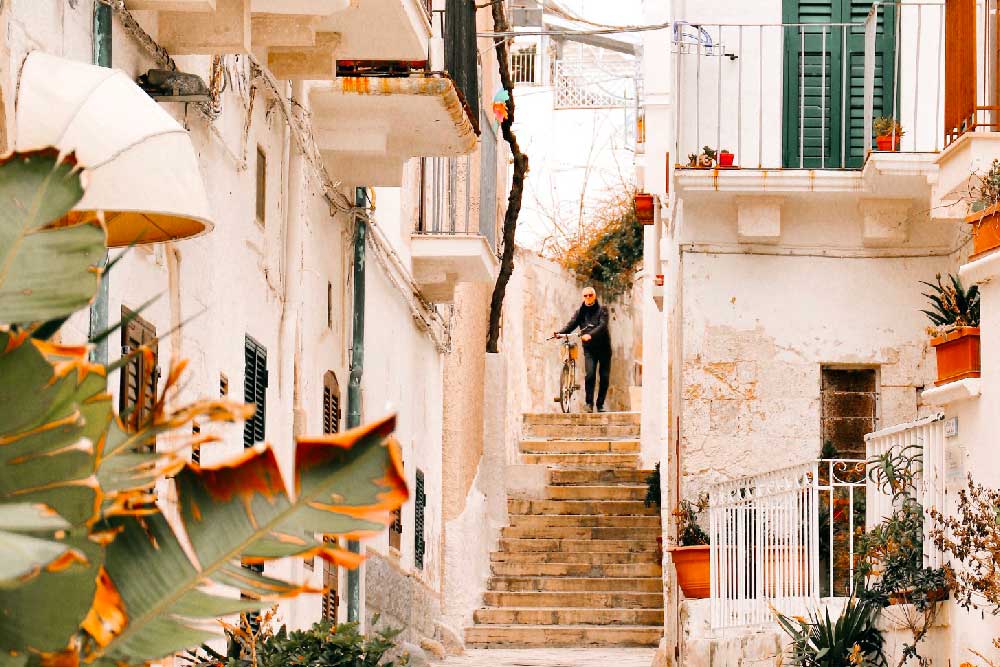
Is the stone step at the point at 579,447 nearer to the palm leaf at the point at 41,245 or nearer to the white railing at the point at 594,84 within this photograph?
the white railing at the point at 594,84

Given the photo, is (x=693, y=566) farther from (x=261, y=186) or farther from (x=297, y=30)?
(x=297, y=30)

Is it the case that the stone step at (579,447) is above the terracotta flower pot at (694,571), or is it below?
above

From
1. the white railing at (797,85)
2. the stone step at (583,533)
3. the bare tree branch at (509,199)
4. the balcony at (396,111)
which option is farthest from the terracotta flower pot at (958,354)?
the bare tree branch at (509,199)

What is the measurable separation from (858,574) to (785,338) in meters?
3.82

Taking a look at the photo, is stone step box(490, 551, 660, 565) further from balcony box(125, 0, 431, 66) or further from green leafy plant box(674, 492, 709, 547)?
balcony box(125, 0, 431, 66)

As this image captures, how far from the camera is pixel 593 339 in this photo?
26.9 meters

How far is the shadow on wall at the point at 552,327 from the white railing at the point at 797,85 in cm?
1467

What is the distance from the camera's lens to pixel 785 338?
14.9 meters

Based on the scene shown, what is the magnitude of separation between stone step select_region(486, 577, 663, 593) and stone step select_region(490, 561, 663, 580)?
0.21 metres

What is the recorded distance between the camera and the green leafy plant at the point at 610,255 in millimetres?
30922

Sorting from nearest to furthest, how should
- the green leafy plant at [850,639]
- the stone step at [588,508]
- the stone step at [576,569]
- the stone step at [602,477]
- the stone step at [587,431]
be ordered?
1. the green leafy plant at [850,639]
2. the stone step at [576,569]
3. the stone step at [588,508]
4. the stone step at [602,477]
5. the stone step at [587,431]

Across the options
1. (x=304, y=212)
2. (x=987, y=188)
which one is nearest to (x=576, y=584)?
(x=304, y=212)

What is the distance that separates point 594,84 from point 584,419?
430 inches

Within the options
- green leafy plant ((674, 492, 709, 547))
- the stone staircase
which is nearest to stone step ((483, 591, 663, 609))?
the stone staircase
